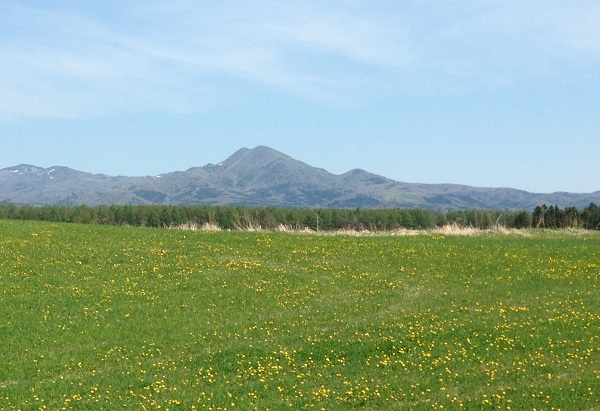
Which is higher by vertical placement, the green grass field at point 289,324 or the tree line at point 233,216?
the tree line at point 233,216

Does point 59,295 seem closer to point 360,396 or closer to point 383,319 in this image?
point 383,319

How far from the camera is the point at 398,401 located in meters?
14.6

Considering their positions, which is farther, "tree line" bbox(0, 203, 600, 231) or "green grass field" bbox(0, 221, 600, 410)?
"tree line" bbox(0, 203, 600, 231)

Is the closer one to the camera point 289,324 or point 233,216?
point 289,324

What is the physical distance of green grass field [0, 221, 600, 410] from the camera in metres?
15.2

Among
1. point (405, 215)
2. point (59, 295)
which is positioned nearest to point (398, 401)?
point (59, 295)

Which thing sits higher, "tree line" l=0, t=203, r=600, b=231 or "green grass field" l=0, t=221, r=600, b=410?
"tree line" l=0, t=203, r=600, b=231

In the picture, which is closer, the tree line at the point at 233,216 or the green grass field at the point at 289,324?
the green grass field at the point at 289,324

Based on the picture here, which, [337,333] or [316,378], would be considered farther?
[337,333]

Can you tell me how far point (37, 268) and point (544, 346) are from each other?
20367 millimetres

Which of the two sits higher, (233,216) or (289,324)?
(233,216)

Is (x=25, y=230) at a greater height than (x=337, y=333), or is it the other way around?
(x=25, y=230)

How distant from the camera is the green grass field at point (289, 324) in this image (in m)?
15.2

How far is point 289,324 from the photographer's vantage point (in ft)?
71.2
